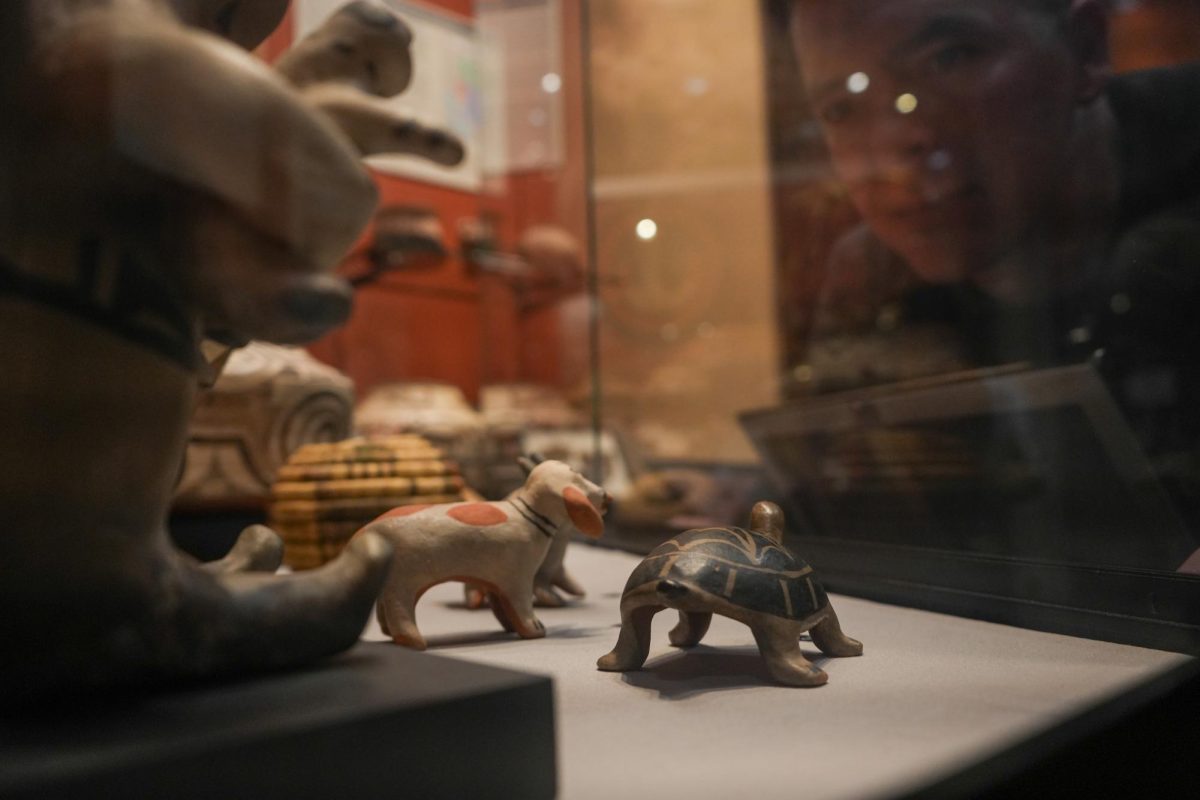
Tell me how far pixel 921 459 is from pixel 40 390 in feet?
6.41

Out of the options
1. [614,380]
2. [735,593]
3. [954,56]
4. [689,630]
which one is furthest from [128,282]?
[614,380]

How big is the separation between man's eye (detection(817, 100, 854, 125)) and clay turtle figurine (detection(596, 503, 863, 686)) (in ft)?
5.54

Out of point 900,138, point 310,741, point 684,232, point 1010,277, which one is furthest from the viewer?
point 684,232

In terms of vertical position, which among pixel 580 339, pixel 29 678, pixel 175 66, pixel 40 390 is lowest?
pixel 29 678

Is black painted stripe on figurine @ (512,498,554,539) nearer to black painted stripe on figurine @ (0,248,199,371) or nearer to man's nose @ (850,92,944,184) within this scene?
black painted stripe on figurine @ (0,248,199,371)

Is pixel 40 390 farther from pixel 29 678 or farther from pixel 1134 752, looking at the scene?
pixel 1134 752

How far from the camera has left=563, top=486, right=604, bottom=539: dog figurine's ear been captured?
4.33ft

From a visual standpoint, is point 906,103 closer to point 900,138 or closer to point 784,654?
point 900,138

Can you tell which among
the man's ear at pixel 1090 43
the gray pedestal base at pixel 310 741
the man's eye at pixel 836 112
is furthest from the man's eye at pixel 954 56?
the gray pedestal base at pixel 310 741

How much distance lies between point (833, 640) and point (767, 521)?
18 centimetres

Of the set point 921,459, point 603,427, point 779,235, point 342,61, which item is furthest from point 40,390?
point 779,235

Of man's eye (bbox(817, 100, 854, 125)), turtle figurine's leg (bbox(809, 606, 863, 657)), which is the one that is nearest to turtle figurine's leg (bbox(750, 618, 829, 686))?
turtle figurine's leg (bbox(809, 606, 863, 657))

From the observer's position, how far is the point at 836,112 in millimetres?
2633

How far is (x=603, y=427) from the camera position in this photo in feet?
10.7
